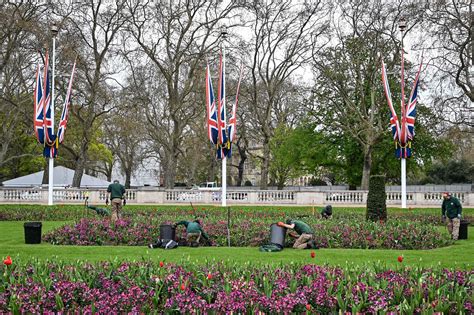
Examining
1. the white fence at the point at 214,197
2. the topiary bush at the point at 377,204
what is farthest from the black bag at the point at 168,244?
the white fence at the point at 214,197

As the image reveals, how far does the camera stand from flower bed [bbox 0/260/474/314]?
260 inches

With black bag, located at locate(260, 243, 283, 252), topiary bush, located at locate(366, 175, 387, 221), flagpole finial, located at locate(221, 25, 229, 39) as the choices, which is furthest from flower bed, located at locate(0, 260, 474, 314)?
flagpole finial, located at locate(221, 25, 229, 39)

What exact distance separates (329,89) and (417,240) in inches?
1194

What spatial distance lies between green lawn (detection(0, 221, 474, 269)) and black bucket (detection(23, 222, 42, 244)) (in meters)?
0.53

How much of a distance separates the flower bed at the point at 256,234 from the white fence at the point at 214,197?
18556mm

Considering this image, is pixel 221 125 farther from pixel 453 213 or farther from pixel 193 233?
pixel 453 213

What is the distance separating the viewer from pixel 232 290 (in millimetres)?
7160

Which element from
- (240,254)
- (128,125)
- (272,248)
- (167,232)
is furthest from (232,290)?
(128,125)

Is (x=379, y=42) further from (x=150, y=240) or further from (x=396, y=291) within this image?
(x=396, y=291)

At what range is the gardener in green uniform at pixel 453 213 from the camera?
17109 mm

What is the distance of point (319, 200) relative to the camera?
1400 inches

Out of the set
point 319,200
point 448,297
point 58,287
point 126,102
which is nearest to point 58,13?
point 126,102

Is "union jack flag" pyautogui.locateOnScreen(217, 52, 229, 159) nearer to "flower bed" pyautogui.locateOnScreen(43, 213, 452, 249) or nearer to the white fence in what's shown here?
the white fence

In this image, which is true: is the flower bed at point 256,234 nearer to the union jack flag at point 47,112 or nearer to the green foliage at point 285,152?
the union jack flag at point 47,112
